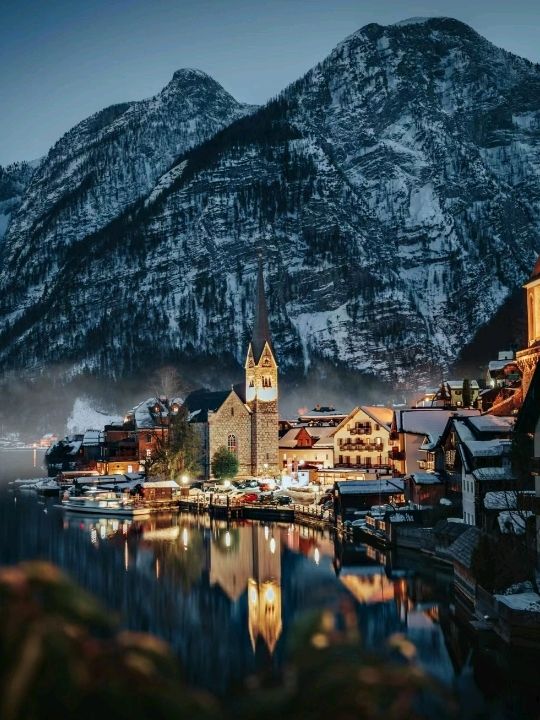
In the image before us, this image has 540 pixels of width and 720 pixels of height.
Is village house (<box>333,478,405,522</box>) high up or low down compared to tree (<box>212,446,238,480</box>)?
down

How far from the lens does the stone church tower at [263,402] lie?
113 metres

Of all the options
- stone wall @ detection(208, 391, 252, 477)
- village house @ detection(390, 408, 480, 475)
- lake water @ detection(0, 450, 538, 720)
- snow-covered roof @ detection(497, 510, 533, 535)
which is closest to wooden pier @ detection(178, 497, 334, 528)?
lake water @ detection(0, 450, 538, 720)

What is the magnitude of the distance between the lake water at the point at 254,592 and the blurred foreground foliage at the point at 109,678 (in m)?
11.9

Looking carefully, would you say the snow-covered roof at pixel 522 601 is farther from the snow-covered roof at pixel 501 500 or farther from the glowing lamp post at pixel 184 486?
the glowing lamp post at pixel 184 486

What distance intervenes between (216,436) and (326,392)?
90446 millimetres

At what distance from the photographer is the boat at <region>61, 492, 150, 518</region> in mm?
89625

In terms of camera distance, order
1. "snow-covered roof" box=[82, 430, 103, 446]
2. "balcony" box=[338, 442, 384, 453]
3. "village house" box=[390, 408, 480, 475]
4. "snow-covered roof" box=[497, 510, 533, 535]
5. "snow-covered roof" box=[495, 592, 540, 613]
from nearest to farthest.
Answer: "snow-covered roof" box=[495, 592, 540, 613]
"snow-covered roof" box=[497, 510, 533, 535]
"village house" box=[390, 408, 480, 475]
"balcony" box=[338, 442, 384, 453]
"snow-covered roof" box=[82, 430, 103, 446]

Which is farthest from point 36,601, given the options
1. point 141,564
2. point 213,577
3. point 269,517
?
point 269,517

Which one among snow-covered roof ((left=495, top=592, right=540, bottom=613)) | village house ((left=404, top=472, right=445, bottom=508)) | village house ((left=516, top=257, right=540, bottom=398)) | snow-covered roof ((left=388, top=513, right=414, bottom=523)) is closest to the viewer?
snow-covered roof ((left=495, top=592, right=540, bottom=613))

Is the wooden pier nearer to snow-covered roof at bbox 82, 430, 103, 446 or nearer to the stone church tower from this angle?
the stone church tower

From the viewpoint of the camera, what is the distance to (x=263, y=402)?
11594 centimetres

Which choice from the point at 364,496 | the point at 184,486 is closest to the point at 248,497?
the point at 184,486

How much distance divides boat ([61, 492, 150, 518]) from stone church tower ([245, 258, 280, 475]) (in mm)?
22149

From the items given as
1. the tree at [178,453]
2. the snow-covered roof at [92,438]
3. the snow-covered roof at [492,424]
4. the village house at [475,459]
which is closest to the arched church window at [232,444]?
the tree at [178,453]
